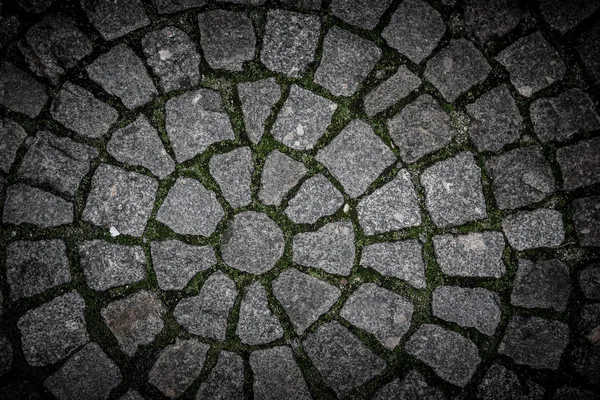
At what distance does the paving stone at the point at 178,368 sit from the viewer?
102 inches

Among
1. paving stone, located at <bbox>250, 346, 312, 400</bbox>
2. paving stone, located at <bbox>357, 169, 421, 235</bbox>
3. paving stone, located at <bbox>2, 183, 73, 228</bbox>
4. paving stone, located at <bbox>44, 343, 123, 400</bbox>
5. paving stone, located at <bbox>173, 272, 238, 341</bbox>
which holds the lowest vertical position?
paving stone, located at <bbox>44, 343, 123, 400</bbox>

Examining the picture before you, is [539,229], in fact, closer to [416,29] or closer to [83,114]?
[416,29]

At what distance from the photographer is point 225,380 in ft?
8.48

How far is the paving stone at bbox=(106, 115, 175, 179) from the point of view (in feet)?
8.59

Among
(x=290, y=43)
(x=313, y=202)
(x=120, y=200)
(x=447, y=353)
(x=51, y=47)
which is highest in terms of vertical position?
(x=290, y=43)

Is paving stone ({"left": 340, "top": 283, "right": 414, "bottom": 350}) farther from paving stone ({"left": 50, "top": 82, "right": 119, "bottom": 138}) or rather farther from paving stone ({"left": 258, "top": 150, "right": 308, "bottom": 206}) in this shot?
paving stone ({"left": 50, "top": 82, "right": 119, "bottom": 138})

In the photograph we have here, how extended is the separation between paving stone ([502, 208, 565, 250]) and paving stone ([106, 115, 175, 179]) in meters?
2.27

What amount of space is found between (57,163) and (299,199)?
1.57 meters

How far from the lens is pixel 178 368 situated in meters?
2.60

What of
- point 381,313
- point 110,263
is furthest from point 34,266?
point 381,313

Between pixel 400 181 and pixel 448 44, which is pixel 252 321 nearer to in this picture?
pixel 400 181

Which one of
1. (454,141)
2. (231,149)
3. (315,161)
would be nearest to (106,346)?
(231,149)

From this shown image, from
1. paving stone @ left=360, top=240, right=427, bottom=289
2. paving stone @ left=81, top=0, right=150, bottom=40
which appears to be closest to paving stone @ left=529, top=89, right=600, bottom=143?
paving stone @ left=360, top=240, right=427, bottom=289

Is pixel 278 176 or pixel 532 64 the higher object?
pixel 532 64
